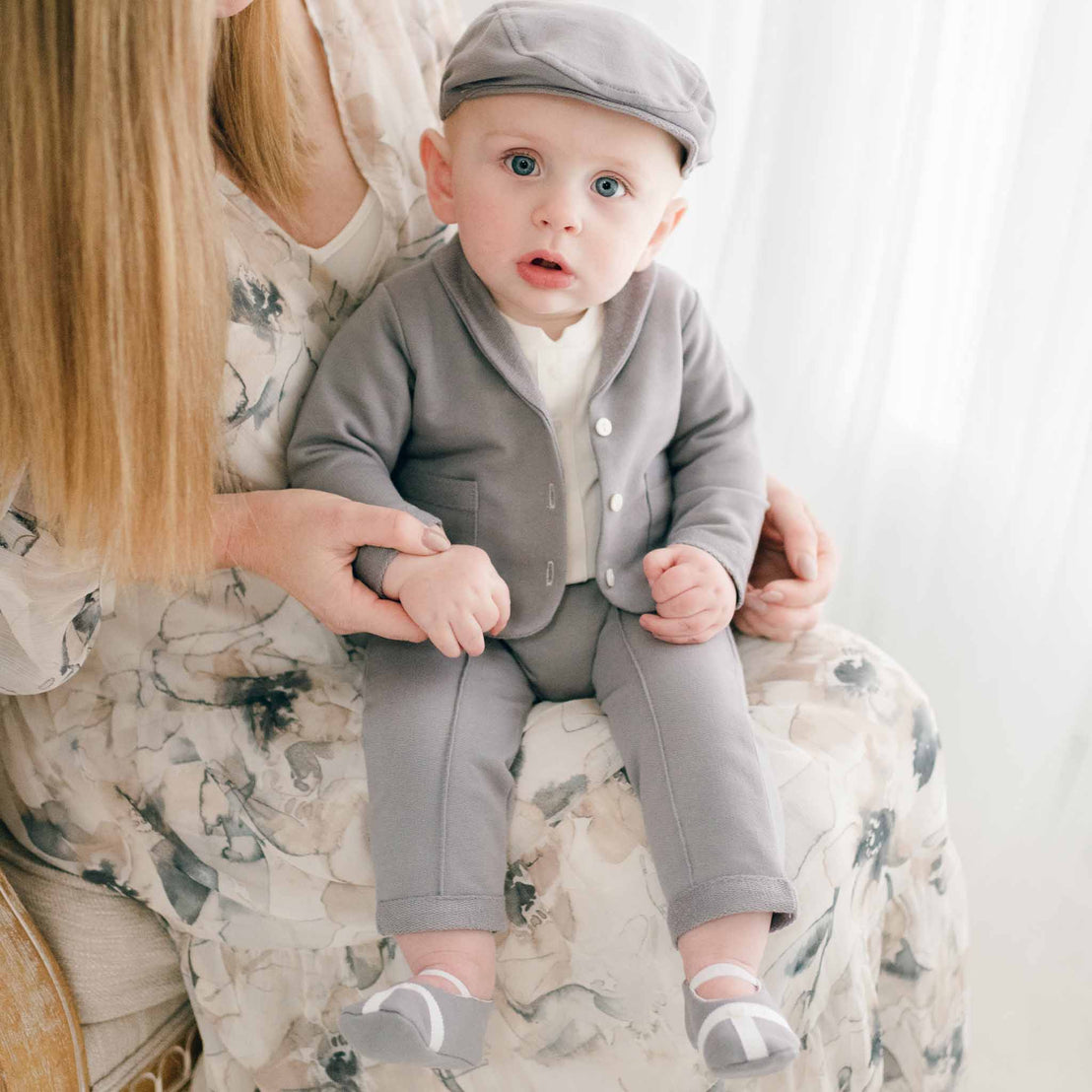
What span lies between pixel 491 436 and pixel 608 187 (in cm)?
23

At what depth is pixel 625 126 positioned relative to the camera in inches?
34.7

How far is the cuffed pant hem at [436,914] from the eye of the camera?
0.81m

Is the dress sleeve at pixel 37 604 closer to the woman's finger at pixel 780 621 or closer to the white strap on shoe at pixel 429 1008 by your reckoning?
the white strap on shoe at pixel 429 1008

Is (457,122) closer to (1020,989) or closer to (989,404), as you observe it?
(989,404)

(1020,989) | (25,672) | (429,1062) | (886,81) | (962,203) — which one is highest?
(886,81)

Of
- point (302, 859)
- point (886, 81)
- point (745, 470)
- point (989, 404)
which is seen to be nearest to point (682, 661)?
point (745, 470)

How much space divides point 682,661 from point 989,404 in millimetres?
613

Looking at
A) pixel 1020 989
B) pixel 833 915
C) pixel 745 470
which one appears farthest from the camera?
pixel 1020 989

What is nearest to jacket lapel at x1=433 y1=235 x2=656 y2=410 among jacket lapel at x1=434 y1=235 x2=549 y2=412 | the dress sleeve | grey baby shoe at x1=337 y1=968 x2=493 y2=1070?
jacket lapel at x1=434 y1=235 x2=549 y2=412

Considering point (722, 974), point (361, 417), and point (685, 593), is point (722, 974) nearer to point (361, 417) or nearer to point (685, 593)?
point (685, 593)

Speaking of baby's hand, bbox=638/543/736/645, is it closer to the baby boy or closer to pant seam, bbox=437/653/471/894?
the baby boy

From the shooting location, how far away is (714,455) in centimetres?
105

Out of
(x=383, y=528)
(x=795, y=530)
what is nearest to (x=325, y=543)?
(x=383, y=528)

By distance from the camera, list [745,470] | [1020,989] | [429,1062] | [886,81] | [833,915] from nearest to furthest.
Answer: [429,1062]
[833,915]
[745,470]
[886,81]
[1020,989]
